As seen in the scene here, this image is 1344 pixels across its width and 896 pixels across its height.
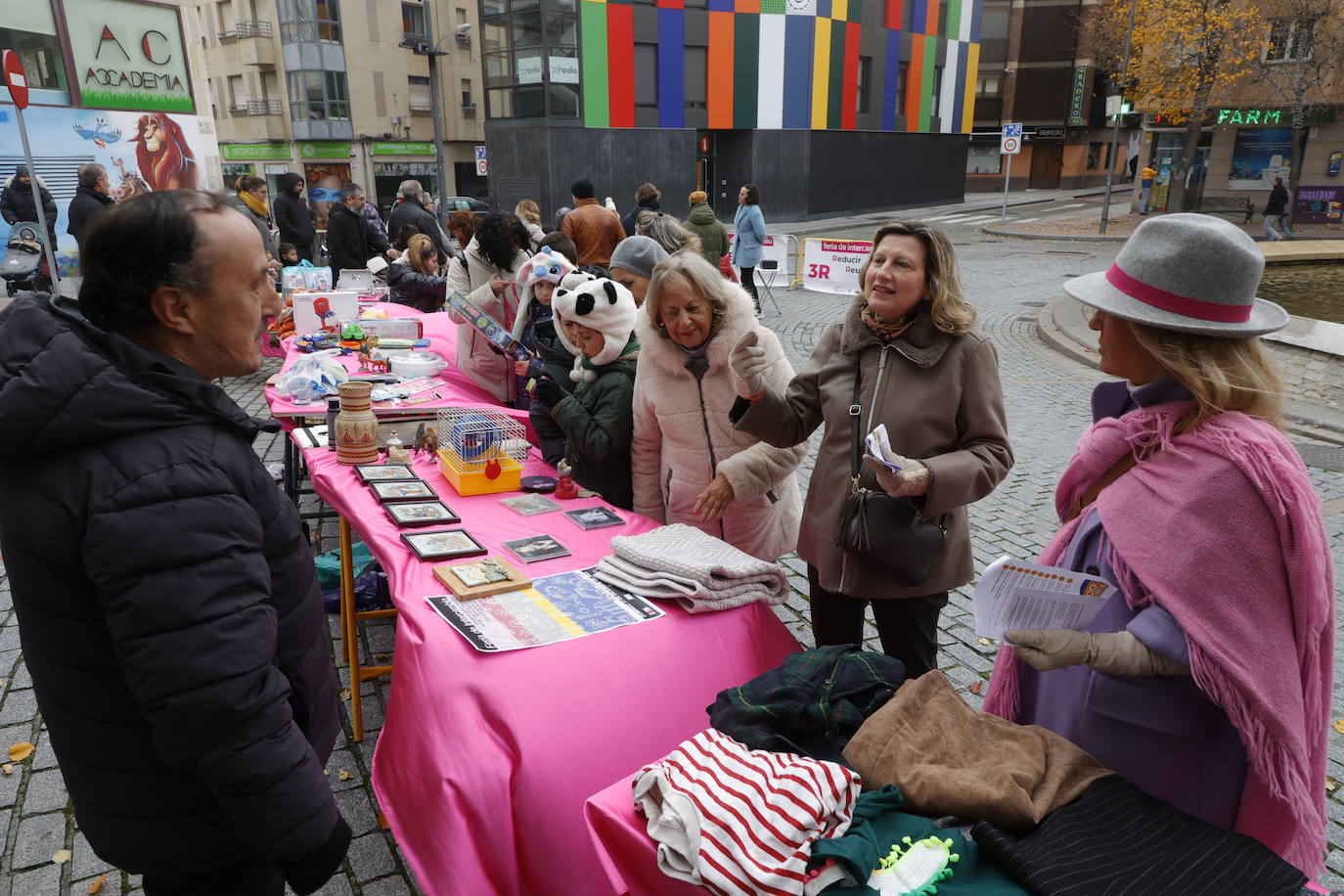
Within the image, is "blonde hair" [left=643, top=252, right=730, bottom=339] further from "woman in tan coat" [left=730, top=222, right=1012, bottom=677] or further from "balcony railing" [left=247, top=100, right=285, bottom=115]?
"balcony railing" [left=247, top=100, right=285, bottom=115]

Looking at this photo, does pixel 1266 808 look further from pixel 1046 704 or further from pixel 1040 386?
pixel 1040 386

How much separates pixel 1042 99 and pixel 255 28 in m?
35.9

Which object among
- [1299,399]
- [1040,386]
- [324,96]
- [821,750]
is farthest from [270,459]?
[324,96]

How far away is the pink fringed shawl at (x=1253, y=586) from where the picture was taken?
1538 millimetres

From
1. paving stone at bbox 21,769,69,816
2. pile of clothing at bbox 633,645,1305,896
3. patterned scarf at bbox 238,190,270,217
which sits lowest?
paving stone at bbox 21,769,69,816

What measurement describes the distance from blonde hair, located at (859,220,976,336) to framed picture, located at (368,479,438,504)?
177 cm

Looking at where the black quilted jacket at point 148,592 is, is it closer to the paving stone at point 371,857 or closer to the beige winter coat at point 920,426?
the paving stone at point 371,857

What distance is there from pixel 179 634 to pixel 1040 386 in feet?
28.5

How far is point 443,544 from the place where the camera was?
2.72 m

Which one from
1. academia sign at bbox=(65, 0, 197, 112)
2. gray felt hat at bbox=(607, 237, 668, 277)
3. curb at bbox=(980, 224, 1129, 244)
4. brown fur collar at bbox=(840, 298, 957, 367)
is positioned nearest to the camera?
brown fur collar at bbox=(840, 298, 957, 367)

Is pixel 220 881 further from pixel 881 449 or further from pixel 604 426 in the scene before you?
pixel 604 426

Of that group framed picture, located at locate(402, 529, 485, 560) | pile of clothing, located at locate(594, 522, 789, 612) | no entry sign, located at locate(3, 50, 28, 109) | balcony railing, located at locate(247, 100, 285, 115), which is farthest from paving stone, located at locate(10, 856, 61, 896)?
balcony railing, located at locate(247, 100, 285, 115)

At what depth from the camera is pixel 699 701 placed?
2.20 m

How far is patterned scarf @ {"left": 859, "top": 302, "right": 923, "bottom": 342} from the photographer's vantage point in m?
2.56
